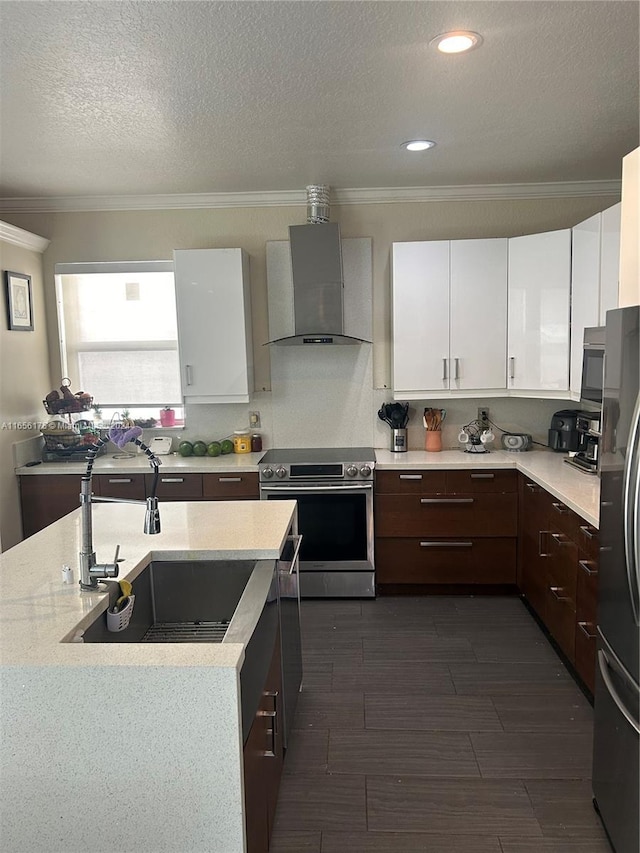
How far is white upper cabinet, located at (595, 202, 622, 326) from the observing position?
10.6ft

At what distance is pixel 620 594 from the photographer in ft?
6.31

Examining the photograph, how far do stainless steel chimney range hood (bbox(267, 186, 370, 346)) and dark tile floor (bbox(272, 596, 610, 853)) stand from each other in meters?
1.84

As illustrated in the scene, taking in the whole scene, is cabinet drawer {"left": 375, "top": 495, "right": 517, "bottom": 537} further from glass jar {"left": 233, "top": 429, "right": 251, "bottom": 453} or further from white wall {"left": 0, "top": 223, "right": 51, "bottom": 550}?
white wall {"left": 0, "top": 223, "right": 51, "bottom": 550}

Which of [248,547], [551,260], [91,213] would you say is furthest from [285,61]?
[91,213]

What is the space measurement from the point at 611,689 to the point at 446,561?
2.08 meters

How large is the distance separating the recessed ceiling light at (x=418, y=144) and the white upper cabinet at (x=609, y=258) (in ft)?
3.22

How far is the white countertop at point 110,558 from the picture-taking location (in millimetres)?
1493

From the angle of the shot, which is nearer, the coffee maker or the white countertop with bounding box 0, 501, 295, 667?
the white countertop with bounding box 0, 501, 295, 667

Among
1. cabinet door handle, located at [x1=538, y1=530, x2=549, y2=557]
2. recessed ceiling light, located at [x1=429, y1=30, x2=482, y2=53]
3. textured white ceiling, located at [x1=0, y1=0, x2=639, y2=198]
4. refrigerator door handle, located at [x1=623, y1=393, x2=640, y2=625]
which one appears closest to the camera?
refrigerator door handle, located at [x1=623, y1=393, x2=640, y2=625]

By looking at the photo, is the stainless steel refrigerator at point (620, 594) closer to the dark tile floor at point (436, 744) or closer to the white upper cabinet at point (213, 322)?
the dark tile floor at point (436, 744)

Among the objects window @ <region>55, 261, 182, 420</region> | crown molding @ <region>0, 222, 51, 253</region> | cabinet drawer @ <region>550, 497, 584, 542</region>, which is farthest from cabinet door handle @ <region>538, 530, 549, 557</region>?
crown molding @ <region>0, 222, 51, 253</region>

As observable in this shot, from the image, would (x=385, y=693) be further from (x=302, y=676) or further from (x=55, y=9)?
(x=55, y=9)

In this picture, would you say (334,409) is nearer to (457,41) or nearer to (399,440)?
(399,440)

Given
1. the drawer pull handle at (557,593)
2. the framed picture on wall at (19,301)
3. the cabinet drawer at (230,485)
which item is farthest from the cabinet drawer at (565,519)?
the framed picture on wall at (19,301)
